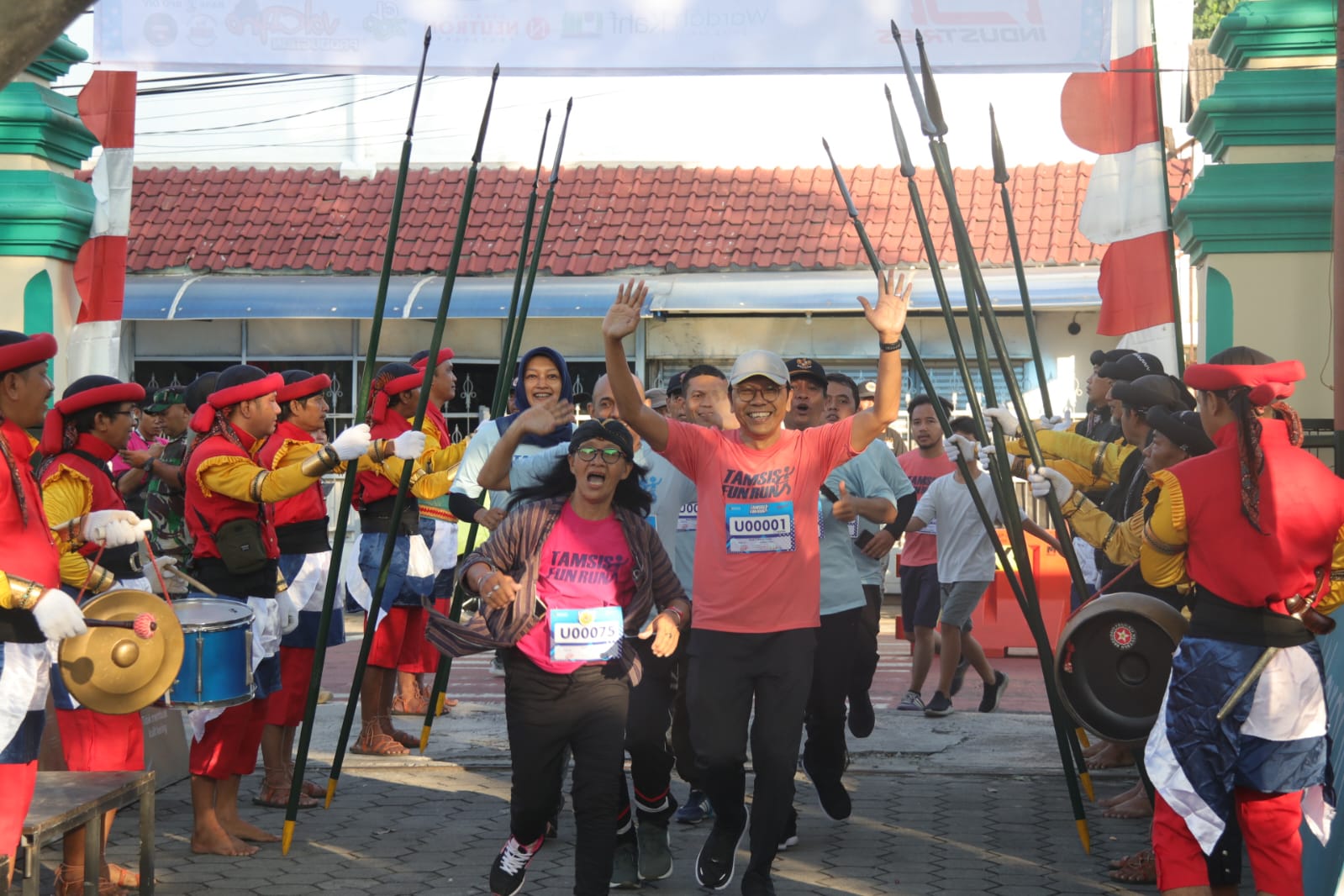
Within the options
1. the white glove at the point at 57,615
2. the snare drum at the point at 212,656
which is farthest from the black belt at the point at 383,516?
the white glove at the point at 57,615

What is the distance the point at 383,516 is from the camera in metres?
8.73

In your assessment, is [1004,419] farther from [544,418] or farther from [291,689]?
→ [291,689]

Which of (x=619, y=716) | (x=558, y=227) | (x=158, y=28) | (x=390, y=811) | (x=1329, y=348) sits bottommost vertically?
(x=390, y=811)

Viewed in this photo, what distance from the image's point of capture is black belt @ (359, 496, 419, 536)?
28.6 ft

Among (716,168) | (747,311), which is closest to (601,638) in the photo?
(747,311)

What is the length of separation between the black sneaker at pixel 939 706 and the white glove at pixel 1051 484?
3.90 meters

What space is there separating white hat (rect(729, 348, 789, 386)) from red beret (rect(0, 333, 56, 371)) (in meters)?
2.45

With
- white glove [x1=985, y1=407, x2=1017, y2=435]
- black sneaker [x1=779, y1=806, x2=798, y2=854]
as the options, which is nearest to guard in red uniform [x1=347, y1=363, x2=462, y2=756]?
black sneaker [x1=779, y1=806, x2=798, y2=854]

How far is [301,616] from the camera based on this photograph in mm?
7699

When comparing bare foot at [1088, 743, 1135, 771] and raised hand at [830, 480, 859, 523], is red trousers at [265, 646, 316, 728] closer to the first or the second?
raised hand at [830, 480, 859, 523]

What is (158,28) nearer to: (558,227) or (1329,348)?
(1329,348)

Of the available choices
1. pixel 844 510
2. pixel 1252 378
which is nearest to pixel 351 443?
pixel 844 510

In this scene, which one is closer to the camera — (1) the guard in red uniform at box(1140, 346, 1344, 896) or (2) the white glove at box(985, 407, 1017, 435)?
(1) the guard in red uniform at box(1140, 346, 1344, 896)

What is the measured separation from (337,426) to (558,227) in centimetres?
368
